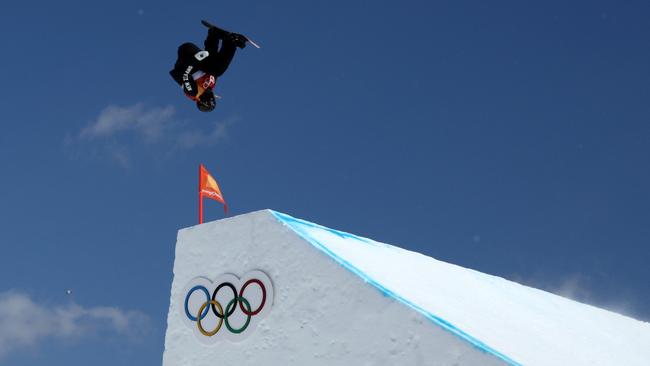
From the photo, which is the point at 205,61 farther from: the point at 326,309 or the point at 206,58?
the point at 326,309

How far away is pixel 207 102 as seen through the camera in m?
9.70

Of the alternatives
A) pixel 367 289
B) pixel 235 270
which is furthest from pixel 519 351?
pixel 235 270

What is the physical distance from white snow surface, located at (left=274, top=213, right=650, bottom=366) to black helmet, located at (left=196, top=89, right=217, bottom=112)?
2.37 meters

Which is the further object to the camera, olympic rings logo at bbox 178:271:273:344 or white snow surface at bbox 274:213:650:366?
olympic rings logo at bbox 178:271:273:344

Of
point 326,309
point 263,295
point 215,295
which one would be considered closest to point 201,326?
point 215,295

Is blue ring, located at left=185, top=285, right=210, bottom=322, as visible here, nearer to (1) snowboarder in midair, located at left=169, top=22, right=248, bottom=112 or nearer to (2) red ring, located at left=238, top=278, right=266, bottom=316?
(2) red ring, located at left=238, top=278, right=266, bottom=316

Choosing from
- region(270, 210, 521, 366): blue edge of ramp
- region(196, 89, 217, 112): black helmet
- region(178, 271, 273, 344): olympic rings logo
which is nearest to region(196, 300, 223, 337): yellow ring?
region(178, 271, 273, 344): olympic rings logo

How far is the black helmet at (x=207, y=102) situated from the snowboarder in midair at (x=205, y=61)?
0.03m

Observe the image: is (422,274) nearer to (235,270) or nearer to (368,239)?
(368,239)

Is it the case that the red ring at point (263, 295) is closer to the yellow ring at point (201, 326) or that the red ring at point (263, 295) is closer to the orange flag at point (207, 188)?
the yellow ring at point (201, 326)

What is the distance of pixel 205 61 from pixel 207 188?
1527 mm

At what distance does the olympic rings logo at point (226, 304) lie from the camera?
7770mm

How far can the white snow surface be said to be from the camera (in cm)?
713

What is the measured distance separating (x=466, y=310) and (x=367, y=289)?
132 centimetres
